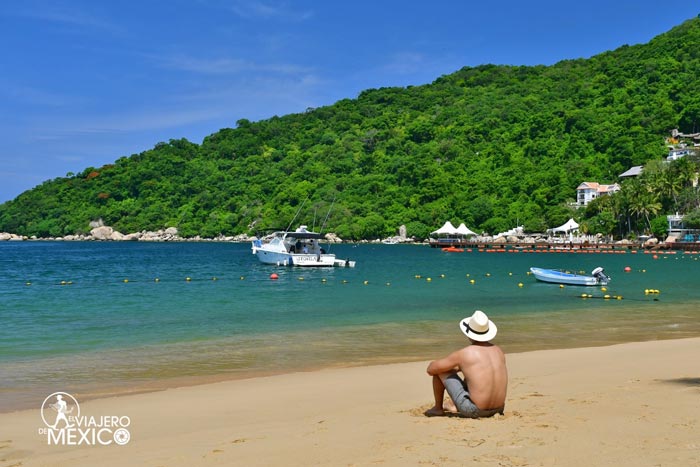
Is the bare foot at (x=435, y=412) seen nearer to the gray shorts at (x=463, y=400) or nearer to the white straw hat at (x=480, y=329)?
the gray shorts at (x=463, y=400)

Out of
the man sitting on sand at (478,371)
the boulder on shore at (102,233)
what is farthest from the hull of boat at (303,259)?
the boulder on shore at (102,233)

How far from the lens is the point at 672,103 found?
150 m

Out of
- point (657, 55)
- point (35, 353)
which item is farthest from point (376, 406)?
point (657, 55)

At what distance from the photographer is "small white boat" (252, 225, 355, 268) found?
2256 inches

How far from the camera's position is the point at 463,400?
25.0 feet

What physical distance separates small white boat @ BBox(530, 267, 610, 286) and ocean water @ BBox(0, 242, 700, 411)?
93 centimetres

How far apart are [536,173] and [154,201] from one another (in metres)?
116

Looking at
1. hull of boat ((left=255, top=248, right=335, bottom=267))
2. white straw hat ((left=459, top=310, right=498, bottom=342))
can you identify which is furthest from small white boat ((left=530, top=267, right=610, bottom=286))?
white straw hat ((left=459, top=310, right=498, bottom=342))

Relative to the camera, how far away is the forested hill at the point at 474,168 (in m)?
142

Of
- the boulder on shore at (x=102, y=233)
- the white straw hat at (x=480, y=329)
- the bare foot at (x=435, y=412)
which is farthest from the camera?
the boulder on shore at (x=102, y=233)

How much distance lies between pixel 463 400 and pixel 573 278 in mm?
35038

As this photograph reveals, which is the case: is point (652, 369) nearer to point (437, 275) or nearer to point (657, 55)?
point (437, 275)

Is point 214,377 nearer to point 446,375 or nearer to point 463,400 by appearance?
point 446,375

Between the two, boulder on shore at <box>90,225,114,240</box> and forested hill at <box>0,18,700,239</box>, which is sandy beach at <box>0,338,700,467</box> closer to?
forested hill at <box>0,18,700,239</box>
